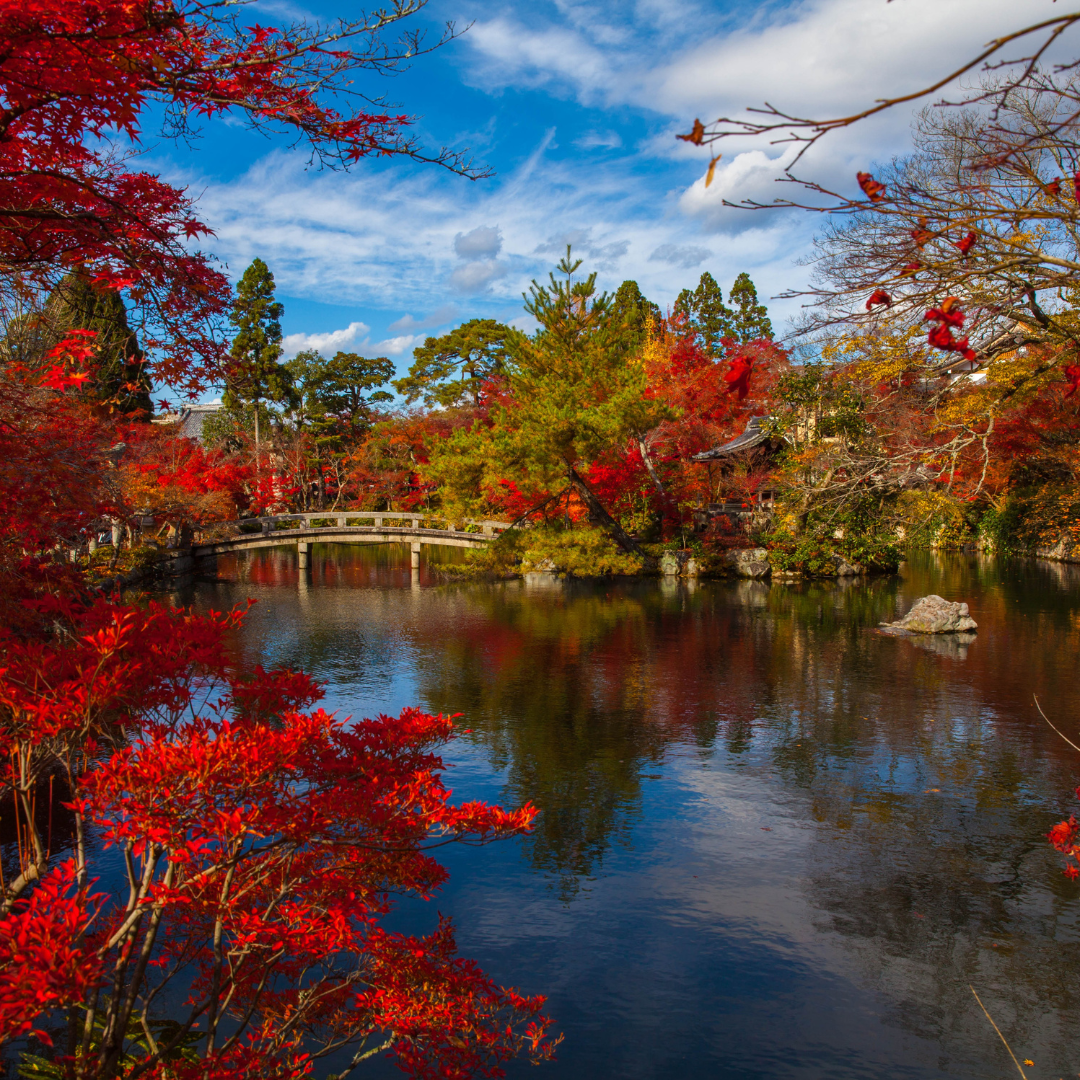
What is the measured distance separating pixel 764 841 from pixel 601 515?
53.1 feet

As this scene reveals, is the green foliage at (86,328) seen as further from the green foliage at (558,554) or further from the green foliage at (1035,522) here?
the green foliage at (1035,522)

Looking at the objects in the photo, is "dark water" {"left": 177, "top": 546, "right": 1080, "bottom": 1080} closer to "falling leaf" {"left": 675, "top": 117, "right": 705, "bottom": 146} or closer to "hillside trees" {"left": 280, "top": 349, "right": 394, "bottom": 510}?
"falling leaf" {"left": 675, "top": 117, "right": 705, "bottom": 146}

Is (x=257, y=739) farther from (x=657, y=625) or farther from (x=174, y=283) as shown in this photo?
(x=657, y=625)

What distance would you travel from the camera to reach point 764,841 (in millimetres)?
6289

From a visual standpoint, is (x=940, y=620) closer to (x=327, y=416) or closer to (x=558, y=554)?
(x=558, y=554)

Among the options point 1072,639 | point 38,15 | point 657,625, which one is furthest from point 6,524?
point 1072,639

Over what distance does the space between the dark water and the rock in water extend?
1.71 ft

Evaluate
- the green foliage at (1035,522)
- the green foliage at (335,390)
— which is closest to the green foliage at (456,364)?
the green foliage at (335,390)

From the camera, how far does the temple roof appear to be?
24.1 metres

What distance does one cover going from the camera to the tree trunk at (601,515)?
21094mm

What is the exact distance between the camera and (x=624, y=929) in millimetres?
5102

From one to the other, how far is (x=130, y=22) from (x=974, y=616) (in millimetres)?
16616

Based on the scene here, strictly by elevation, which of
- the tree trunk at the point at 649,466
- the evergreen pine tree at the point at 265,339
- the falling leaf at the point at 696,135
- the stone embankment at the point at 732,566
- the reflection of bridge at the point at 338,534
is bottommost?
the stone embankment at the point at 732,566

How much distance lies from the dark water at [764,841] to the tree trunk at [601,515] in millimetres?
7318
